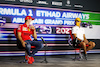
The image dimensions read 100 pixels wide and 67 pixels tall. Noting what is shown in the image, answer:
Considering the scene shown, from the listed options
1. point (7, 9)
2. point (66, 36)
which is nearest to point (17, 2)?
point (7, 9)

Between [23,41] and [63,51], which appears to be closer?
[23,41]

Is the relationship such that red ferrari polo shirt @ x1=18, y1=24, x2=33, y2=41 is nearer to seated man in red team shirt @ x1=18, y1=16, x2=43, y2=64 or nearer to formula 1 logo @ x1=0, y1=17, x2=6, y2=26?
seated man in red team shirt @ x1=18, y1=16, x2=43, y2=64

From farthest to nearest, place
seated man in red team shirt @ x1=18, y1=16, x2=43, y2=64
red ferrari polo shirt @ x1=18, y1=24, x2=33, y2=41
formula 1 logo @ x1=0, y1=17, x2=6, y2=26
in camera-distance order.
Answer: formula 1 logo @ x1=0, y1=17, x2=6, y2=26
red ferrari polo shirt @ x1=18, y1=24, x2=33, y2=41
seated man in red team shirt @ x1=18, y1=16, x2=43, y2=64

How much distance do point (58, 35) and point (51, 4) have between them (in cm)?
115

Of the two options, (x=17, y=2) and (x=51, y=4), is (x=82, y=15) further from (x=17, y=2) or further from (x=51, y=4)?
(x=17, y=2)

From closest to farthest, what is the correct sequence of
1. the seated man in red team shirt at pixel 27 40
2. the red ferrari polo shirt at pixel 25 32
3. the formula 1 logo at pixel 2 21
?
the seated man in red team shirt at pixel 27 40
the red ferrari polo shirt at pixel 25 32
the formula 1 logo at pixel 2 21

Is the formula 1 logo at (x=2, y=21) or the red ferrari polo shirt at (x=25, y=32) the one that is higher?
the formula 1 logo at (x=2, y=21)

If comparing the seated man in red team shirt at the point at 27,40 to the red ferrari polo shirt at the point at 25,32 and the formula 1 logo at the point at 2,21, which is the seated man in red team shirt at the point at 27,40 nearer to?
Result: the red ferrari polo shirt at the point at 25,32

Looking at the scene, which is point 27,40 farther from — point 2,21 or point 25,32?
point 2,21

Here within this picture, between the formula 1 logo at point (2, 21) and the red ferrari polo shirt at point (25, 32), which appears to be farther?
the formula 1 logo at point (2, 21)

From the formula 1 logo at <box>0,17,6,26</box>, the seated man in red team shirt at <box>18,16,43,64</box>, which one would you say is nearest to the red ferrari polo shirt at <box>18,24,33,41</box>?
the seated man in red team shirt at <box>18,16,43,64</box>

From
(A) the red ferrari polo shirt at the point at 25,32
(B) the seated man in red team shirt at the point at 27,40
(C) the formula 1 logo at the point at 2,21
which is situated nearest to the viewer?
(B) the seated man in red team shirt at the point at 27,40

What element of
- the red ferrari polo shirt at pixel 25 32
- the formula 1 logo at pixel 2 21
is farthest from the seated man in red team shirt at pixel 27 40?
the formula 1 logo at pixel 2 21

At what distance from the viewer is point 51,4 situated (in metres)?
5.32
